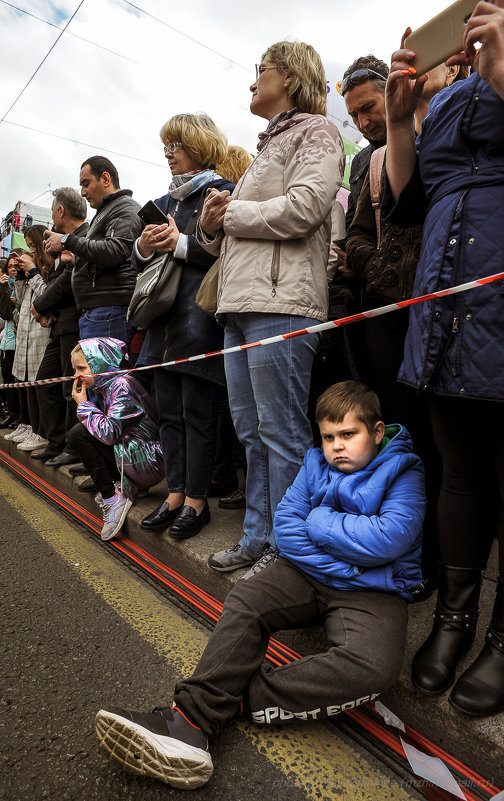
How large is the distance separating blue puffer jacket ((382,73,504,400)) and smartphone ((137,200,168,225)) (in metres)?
1.38

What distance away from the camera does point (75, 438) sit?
299cm

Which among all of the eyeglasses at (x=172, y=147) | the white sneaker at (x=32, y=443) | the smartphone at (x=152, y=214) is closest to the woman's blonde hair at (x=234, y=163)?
the eyeglasses at (x=172, y=147)

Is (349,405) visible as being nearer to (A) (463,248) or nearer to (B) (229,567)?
(A) (463,248)

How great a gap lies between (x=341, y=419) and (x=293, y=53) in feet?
5.13

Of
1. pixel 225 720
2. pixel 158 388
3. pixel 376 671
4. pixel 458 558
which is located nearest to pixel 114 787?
pixel 225 720

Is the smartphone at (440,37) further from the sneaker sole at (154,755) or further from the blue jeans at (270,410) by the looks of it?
the sneaker sole at (154,755)

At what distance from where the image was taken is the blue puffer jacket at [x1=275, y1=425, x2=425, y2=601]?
1.46 m

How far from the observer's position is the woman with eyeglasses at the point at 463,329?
4.20 ft

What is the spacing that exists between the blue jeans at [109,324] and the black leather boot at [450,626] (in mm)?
2552

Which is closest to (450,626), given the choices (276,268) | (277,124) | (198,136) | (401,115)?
(276,268)

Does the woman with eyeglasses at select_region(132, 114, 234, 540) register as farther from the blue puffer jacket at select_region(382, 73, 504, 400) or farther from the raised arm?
the blue puffer jacket at select_region(382, 73, 504, 400)

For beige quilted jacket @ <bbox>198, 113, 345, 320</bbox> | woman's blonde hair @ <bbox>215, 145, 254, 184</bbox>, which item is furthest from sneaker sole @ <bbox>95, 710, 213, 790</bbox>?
woman's blonde hair @ <bbox>215, 145, 254, 184</bbox>

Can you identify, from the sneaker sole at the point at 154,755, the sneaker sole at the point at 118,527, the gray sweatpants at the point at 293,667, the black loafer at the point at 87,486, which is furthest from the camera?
the black loafer at the point at 87,486

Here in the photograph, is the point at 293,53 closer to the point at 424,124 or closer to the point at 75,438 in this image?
the point at 424,124
